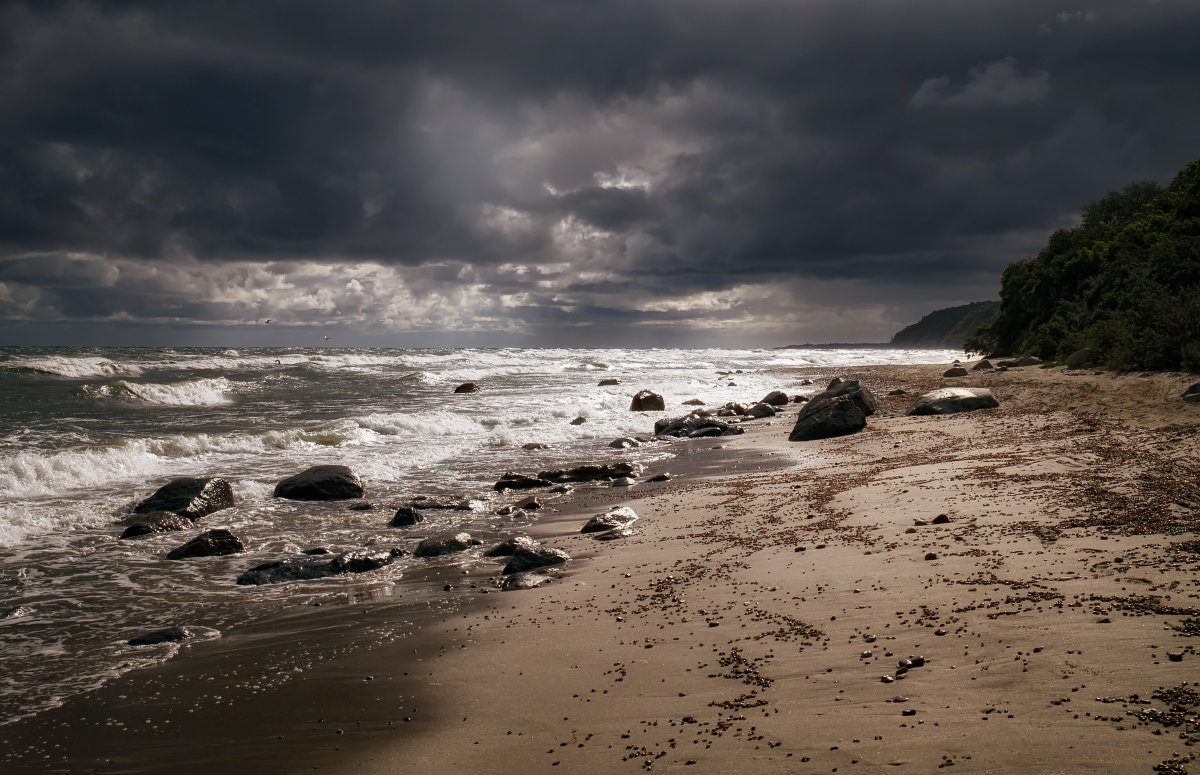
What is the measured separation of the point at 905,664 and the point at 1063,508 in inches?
163

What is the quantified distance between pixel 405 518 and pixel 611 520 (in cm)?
337

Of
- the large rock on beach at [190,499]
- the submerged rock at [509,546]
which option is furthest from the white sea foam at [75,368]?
the submerged rock at [509,546]

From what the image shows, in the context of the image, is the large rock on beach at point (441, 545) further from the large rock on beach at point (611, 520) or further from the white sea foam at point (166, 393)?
the white sea foam at point (166, 393)

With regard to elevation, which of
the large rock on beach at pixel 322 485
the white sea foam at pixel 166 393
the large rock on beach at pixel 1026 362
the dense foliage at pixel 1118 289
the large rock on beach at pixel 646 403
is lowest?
the large rock on beach at pixel 322 485

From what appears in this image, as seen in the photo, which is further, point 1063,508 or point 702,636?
point 1063,508

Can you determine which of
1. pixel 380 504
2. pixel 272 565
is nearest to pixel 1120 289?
pixel 380 504

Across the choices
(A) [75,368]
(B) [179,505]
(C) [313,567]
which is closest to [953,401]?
(C) [313,567]

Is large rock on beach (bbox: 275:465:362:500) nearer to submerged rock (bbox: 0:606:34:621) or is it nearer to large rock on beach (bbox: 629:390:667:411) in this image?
submerged rock (bbox: 0:606:34:621)

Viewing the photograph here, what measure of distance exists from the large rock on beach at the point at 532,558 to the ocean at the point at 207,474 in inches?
32.5

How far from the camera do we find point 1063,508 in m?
7.18

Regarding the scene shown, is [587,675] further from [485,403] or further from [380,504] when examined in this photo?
[485,403]

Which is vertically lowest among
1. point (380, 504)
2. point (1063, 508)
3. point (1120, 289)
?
point (380, 504)

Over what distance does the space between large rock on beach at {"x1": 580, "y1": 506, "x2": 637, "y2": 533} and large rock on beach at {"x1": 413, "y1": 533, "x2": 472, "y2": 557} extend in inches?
70.0

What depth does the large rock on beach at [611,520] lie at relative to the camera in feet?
32.6
